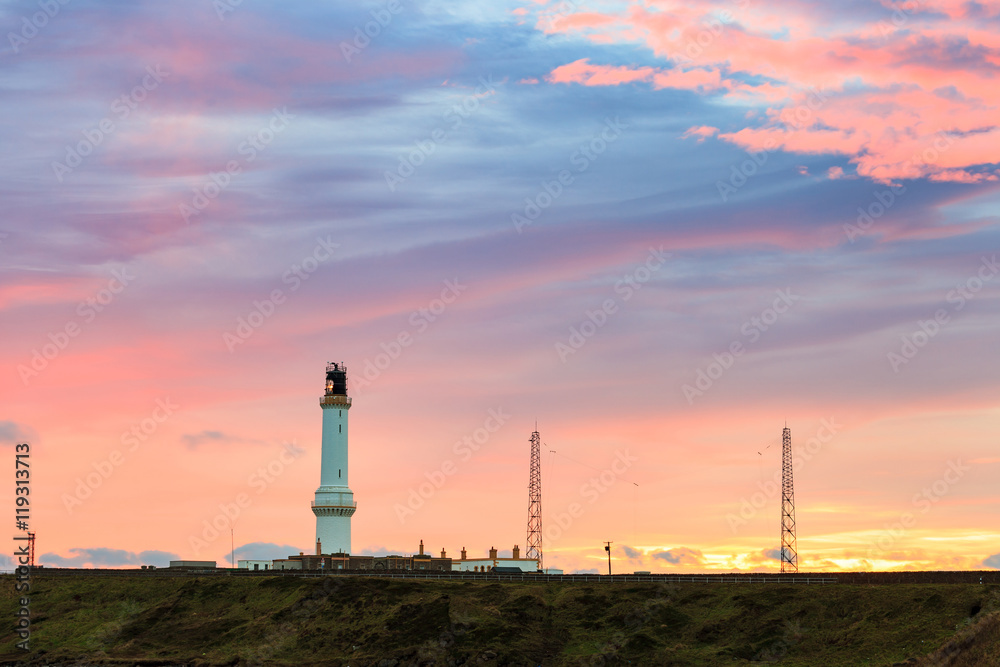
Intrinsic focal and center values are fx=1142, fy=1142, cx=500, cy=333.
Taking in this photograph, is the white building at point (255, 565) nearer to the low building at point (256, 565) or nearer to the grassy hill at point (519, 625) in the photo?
the low building at point (256, 565)

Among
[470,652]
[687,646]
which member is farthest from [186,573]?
[687,646]

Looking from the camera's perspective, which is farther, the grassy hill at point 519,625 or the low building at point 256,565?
the low building at point 256,565

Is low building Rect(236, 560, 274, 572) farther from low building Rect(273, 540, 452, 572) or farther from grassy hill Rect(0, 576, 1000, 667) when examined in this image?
grassy hill Rect(0, 576, 1000, 667)

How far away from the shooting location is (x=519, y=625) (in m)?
85.8

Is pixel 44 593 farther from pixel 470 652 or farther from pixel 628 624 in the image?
pixel 628 624

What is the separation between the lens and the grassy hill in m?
76.2

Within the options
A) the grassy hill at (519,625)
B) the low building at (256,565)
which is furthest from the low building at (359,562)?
the grassy hill at (519,625)

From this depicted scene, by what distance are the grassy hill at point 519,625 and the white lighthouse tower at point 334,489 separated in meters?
23.6

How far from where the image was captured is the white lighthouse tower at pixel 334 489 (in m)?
129

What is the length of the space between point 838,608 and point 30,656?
63.3 m

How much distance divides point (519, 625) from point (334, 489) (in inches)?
1910

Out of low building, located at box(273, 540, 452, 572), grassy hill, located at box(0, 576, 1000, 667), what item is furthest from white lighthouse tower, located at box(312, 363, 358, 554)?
grassy hill, located at box(0, 576, 1000, 667)

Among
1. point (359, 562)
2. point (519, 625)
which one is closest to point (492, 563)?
point (359, 562)

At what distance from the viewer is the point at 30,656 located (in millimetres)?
92250
